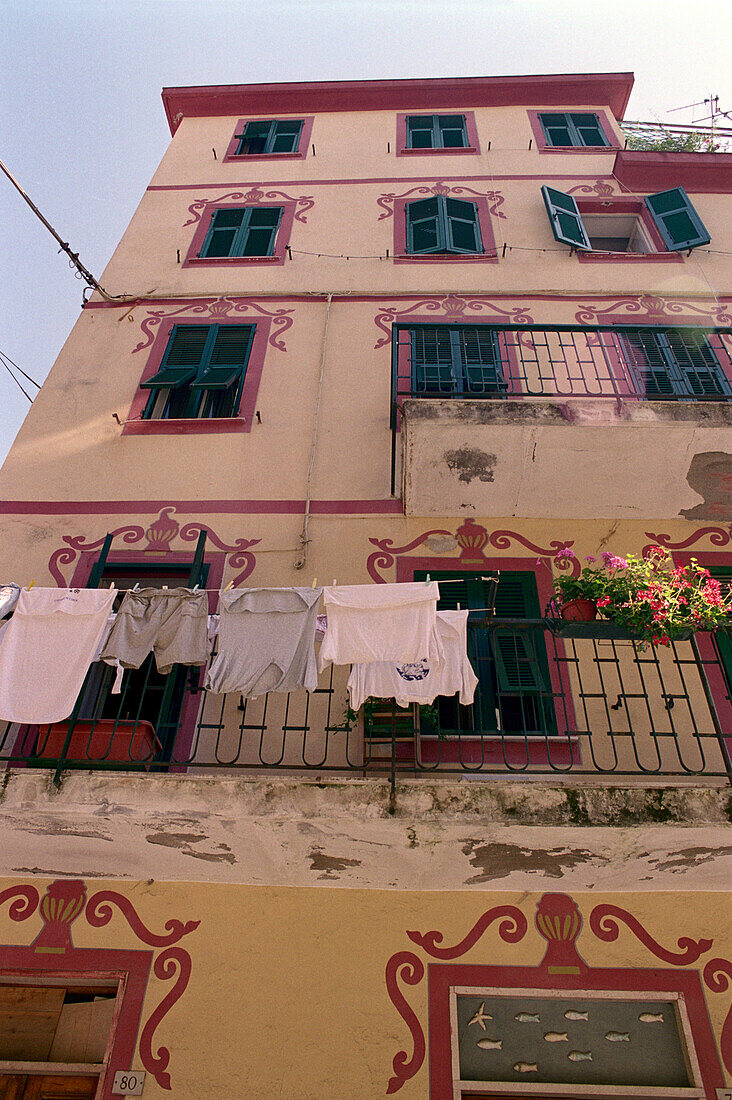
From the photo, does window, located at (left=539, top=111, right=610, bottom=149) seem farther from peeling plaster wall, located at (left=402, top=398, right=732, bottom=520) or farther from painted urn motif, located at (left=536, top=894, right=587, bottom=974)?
painted urn motif, located at (left=536, top=894, right=587, bottom=974)

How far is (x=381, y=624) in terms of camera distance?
535 centimetres

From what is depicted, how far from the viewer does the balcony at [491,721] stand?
19.5ft

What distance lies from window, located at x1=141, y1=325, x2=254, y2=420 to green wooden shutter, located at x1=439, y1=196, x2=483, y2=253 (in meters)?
3.31

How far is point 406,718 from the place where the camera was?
6078mm

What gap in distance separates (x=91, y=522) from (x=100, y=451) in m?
1.05

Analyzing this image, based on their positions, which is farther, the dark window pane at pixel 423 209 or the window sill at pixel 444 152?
the window sill at pixel 444 152

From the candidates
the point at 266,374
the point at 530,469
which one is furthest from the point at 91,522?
the point at 530,469

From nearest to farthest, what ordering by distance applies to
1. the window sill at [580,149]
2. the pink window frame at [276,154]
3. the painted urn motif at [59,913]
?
the painted urn motif at [59,913]
the window sill at [580,149]
the pink window frame at [276,154]

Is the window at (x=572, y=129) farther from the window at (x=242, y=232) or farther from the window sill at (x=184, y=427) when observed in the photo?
the window sill at (x=184, y=427)

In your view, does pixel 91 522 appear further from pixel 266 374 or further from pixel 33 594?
pixel 266 374

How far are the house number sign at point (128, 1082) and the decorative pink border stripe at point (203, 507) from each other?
188 inches

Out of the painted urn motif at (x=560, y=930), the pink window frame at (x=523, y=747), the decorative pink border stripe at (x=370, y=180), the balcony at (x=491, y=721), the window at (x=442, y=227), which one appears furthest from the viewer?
the decorative pink border stripe at (x=370, y=180)

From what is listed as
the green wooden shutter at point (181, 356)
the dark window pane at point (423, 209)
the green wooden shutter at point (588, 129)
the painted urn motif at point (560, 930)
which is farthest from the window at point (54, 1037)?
the green wooden shutter at point (588, 129)

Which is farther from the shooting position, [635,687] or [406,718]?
[635,687]
